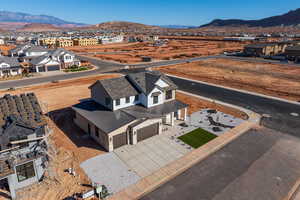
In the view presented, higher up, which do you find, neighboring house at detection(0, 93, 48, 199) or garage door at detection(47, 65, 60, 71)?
garage door at detection(47, 65, 60, 71)

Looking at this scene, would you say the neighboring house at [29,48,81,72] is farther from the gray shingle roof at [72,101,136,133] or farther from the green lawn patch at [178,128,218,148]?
the green lawn patch at [178,128,218,148]

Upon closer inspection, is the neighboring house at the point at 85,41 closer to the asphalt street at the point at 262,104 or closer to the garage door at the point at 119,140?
the asphalt street at the point at 262,104

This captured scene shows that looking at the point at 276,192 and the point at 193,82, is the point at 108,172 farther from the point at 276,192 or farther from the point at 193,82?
the point at 193,82

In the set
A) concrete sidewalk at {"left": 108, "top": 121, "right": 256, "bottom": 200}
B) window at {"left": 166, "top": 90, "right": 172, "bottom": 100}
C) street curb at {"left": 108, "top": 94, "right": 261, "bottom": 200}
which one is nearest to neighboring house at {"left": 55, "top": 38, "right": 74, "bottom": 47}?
window at {"left": 166, "top": 90, "right": 172, "bottom": 100}

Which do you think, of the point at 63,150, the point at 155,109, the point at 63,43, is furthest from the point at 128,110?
the point at 63,43

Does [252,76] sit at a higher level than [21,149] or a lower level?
higher

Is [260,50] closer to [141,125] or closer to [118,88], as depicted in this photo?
[118,88]
